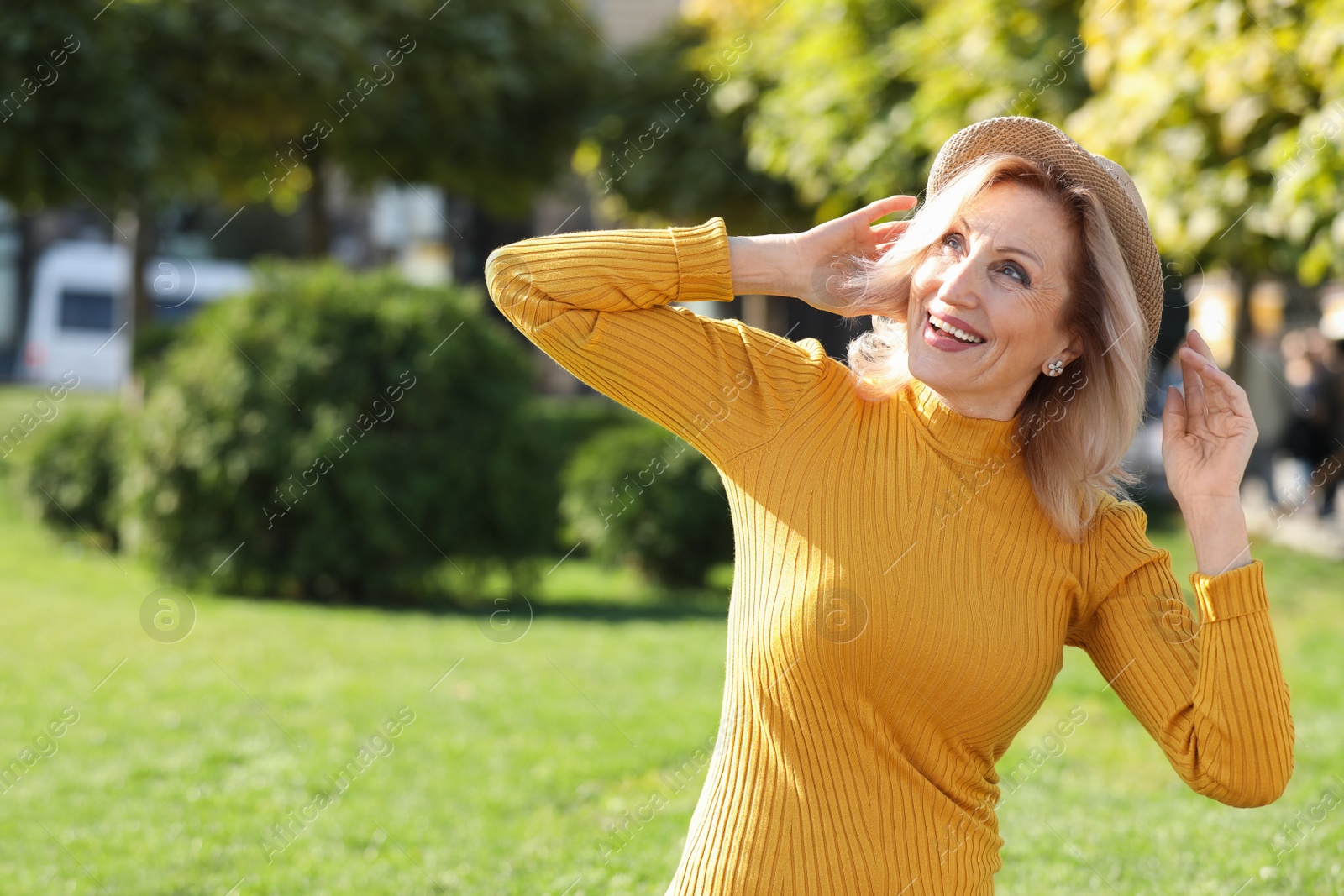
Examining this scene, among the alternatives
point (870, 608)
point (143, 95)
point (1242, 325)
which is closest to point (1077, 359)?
point (870, 608)

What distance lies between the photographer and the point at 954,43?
7.92 metres

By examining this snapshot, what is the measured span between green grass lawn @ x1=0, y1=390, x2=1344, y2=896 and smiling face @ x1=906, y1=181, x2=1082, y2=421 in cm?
246

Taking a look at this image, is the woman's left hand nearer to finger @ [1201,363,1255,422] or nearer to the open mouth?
finger @ [1201,363,1255,422]

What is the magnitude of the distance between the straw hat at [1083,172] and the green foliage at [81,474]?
10067 millimetres

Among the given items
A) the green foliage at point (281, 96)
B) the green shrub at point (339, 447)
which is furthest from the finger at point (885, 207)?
the green foliage at point (281, 96)

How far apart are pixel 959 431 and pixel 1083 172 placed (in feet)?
1.34

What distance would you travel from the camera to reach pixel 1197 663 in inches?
72.6

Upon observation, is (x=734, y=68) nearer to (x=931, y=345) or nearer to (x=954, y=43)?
(x=954, y=43)

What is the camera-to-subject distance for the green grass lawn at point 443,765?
4.02 meters

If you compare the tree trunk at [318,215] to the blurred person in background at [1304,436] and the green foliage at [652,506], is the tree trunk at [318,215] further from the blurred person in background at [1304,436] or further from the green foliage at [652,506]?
the blurred person in background at [1304,436]

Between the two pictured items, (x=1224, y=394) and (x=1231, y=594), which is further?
(x=1224, y=394)

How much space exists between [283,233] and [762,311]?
26.9m

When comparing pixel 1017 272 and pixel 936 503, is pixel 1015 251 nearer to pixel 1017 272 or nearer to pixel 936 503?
pixel 1017 272

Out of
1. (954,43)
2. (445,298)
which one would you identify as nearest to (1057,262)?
(954,43)
